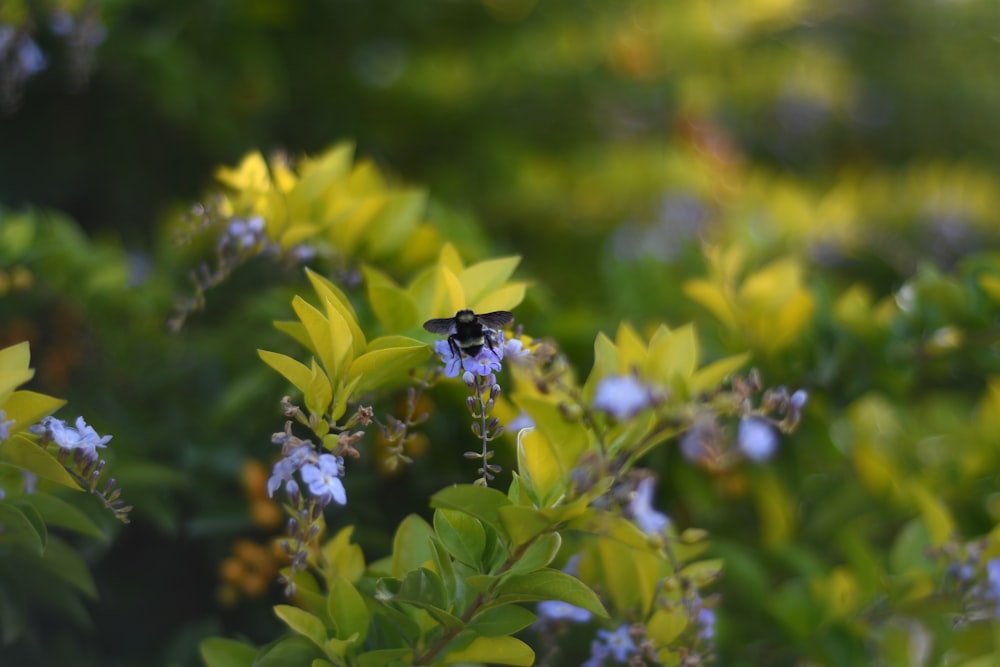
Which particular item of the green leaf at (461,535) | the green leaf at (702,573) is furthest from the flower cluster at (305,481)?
the green leaf at (702,573)

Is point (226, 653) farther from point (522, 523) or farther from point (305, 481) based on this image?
point (522, 523)

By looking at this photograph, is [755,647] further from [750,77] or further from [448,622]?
[750,77]

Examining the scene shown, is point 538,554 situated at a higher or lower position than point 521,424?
lower

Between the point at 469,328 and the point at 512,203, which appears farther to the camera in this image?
the point at 512,203

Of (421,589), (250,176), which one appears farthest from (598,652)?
(250,176)

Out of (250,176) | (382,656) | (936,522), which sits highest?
(250,176)

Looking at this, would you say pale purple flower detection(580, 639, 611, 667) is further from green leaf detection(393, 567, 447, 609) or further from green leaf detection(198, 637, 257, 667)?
green leaf detection(198, 637, 257, 667)

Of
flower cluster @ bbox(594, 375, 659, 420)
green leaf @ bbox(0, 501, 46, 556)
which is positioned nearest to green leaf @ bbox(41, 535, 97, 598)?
green leaf @ bbox(0, 501, 46, 556)

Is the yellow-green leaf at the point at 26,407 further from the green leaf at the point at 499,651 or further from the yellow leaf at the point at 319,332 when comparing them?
the green leaf at the point at 499,651
